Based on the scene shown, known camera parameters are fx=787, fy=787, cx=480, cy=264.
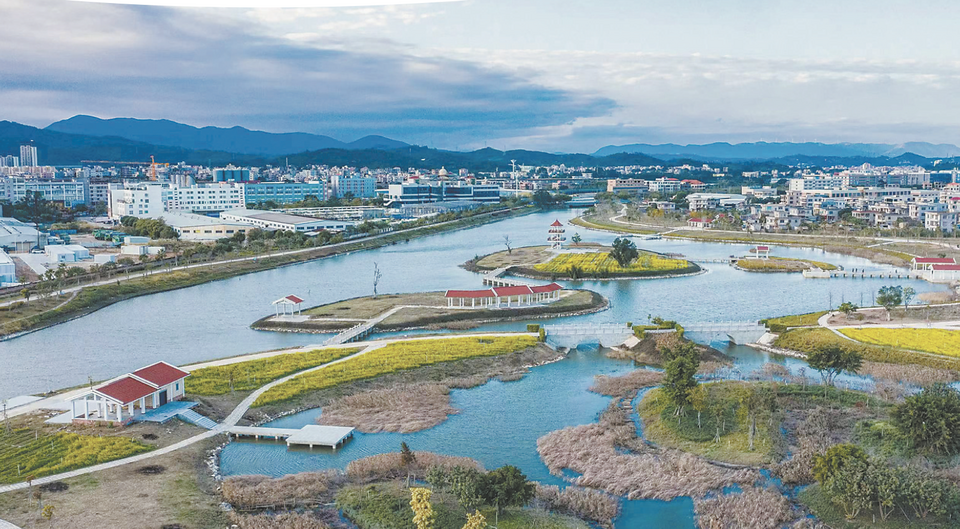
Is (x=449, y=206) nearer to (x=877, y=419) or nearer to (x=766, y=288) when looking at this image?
(x=766, y=288)

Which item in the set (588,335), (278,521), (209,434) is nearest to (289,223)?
(588,335)

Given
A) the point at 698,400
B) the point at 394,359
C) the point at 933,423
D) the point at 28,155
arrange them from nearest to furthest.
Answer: the point at 933,423
the point at 698,400
the point at 394,359
the point at 28,155

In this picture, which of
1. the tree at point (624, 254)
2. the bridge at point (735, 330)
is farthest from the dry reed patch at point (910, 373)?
the tree at point (624, 254)

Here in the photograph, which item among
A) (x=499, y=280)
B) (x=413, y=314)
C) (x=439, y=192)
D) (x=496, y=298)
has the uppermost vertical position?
(x=439, y=192)

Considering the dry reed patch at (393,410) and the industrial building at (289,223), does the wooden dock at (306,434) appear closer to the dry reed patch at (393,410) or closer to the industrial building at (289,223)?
the dry reed patch at (393,410)

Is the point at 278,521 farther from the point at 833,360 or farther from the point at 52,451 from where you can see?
the point at 833,360

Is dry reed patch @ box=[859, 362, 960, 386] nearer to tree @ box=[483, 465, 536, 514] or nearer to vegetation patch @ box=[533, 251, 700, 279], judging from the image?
tree @ box=[483, 465, 536, 514]

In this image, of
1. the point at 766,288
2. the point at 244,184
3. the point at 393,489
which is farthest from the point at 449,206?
the point at 393,489
